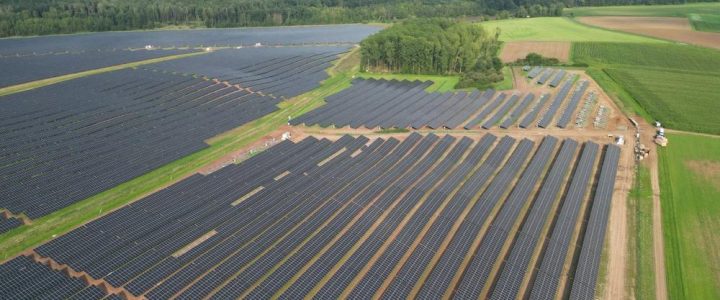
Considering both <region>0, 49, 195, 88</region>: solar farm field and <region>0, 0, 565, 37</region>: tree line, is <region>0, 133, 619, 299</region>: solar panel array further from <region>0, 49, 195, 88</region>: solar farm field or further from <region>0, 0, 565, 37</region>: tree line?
<region>0, 0, 565, 37</region>: tree line

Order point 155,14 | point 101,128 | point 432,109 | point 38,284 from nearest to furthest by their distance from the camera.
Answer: point 38,284, point 101,128, point 432,109, point 155,14

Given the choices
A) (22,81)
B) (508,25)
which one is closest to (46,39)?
(22,81)

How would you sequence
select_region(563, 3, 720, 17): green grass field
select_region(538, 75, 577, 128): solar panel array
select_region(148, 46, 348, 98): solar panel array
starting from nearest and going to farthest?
select_region(538, 75, 577, 128): solar panel array
select_region(148, 46, 348, 98): solar panel array
select_region(563, 3, 720, 17): green grass field

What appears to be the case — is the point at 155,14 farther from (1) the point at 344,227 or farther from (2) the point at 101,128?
(1) the point at 344,227

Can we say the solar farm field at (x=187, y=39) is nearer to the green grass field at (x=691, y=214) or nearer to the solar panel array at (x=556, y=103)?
the solar panel array at (x=556, y=103)

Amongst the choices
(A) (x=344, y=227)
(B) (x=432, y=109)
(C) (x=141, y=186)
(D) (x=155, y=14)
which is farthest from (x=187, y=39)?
(A) (x=344, y=227)

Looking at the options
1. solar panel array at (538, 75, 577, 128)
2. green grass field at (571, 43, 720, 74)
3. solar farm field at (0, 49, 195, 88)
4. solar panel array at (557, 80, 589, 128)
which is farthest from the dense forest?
solar farm field at (0, 49, 195, 88)

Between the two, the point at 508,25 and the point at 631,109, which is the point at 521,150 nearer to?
the point at 631,109
